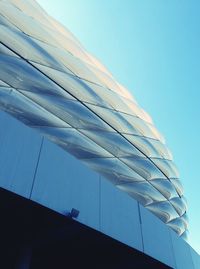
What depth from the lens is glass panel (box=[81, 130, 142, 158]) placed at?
10775 mm

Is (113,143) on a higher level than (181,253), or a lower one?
higher

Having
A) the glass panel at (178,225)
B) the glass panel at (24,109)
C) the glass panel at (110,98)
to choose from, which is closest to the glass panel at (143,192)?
the glass panel at (178,225)

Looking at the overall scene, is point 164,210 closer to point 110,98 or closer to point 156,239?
point 156,239

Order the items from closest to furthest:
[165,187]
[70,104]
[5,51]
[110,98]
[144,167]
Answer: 1. [5,51]
2. [70,104]
3. [110,98]
4. [144,167]
5. [165,187]

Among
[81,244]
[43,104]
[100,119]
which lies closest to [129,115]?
[100,119]

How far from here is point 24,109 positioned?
8602 mm

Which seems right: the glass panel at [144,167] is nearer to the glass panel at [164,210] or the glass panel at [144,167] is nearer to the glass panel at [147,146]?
the glass panel at [147,146]

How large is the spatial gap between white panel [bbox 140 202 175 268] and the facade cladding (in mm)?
2021

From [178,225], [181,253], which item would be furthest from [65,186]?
[178,225]

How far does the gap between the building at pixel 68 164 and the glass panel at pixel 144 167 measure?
5cm

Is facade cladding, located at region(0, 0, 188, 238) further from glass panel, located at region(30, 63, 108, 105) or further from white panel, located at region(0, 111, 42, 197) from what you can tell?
white panel, located at region(0, 111, 42, 197)

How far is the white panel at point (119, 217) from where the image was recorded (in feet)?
23.9

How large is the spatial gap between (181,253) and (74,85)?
7429mm

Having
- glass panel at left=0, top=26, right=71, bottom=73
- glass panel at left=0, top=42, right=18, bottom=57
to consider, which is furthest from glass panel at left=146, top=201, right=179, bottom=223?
glass panel at left=0, top=42, right=18, bottom=57
